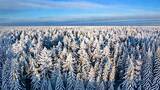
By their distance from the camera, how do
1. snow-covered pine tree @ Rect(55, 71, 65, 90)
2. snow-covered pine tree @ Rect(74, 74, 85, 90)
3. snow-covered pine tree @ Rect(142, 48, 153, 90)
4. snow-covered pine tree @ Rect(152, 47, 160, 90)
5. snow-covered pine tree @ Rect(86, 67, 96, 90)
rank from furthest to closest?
snow-covered pine tree @ Rect(142, 48, 153, 90) → snow-covered pine tree @ Rect(86, 67, 96, 90) → snow-covered pine tree @ Rect(152, 47, 160, 90) → snow-covered pine tree @ Rect(74, 74, 85, 90) → snow-covered pine tree @ Rect(55, 71, 65, 90)

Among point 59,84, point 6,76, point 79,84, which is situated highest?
point 6,76

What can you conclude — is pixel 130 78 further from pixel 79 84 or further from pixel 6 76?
pixel 6 76

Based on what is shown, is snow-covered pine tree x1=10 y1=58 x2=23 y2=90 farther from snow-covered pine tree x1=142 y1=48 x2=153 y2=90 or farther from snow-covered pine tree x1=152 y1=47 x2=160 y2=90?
snow-covered pine tree x1=152 y1=47 x2=160 y2=90

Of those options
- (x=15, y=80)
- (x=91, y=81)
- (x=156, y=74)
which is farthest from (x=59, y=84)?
(x=156, y=74)

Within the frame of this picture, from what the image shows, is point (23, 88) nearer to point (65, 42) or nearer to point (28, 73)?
point (28, 73)

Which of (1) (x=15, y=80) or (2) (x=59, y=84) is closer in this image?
(1) (x=15, y=80)

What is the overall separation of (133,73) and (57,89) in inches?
699

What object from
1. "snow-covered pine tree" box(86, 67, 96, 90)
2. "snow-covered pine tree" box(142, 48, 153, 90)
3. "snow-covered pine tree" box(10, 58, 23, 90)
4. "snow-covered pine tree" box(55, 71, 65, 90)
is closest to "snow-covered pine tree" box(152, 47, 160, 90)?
"snow-covered pine tree" box(142, 48, 153, 90)

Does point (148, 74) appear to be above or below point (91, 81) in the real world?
above

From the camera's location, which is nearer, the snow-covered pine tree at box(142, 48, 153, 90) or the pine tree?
the pine tree

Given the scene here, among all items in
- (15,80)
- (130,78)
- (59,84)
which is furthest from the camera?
(130,78)

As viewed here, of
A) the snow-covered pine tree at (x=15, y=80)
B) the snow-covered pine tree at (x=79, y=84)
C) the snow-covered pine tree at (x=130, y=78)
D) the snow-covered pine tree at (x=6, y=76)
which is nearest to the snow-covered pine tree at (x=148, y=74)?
the snow-covered pine tree at (x=130, y=78)

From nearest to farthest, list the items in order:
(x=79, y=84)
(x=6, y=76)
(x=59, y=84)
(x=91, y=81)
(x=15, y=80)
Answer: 1. (x=15, y=80)
2. (x=59, y=84)
3. (x=6, y=76)
4. (x=79, y=84)
5. (x=91, y=81)

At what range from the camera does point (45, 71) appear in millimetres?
86375
